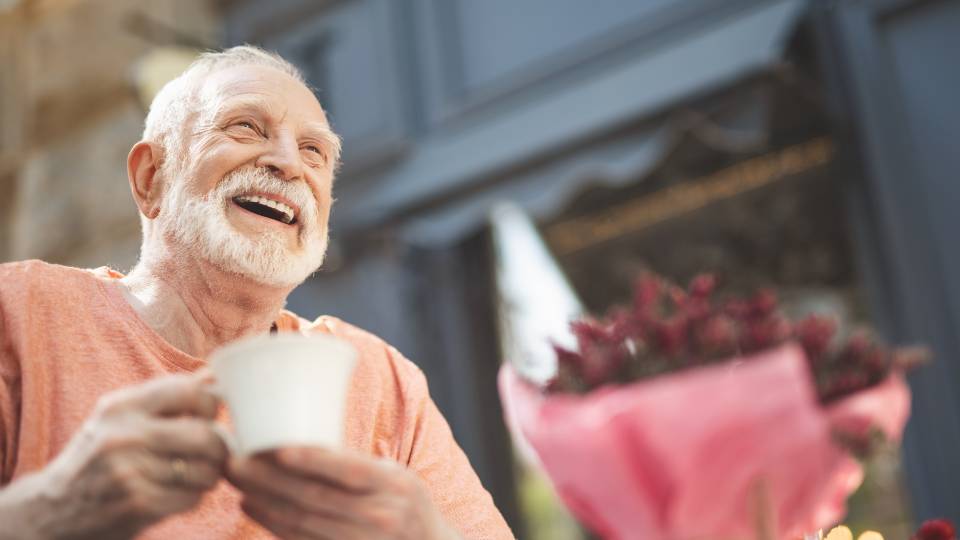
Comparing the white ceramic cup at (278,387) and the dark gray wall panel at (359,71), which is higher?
the dark gray wall panel at (359,71)

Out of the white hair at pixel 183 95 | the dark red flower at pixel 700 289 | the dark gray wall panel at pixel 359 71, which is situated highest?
the dark gray wall panel at pixel 359 71

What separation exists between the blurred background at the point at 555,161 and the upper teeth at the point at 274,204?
213cm

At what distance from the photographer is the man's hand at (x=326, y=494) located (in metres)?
0.89

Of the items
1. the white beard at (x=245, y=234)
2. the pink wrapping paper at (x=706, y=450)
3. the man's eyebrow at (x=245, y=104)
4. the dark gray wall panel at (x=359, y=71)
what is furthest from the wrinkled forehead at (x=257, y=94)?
the dark gray wall panel at (x=359, y=71)

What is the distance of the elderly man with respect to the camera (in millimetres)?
917

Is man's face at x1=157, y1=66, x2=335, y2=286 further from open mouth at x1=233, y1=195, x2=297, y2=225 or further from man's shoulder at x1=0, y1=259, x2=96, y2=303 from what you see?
man's shoulder at x1=0, y1=259, x2=96, y2=303

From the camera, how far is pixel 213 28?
533 centimetres

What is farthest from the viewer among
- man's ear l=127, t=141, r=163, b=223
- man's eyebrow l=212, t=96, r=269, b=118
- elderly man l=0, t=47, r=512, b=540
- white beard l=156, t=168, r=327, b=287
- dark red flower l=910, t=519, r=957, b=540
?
man's ear l=127, t=141, r=163, b=223

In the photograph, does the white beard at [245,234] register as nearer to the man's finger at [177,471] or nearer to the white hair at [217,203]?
the white hair at [217,203]

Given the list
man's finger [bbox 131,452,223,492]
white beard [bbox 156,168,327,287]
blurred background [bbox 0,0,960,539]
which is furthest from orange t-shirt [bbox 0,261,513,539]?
blurred background [bbox 0,0,960,539]

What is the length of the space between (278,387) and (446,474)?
77 cm

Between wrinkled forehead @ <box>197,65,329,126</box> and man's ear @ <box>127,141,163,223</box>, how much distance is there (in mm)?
135

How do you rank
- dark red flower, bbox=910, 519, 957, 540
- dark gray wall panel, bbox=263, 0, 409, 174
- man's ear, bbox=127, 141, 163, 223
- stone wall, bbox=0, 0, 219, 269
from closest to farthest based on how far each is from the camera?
dark red flower, bbox=910, 519, 957, 540, man's ear, bbox=127, 141, 163, 223, dark gray wall panel, bbox=263, 0, 409, 174, stone wall, bbox=0, 0, 219, 269

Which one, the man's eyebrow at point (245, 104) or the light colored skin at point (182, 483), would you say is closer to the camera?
the light colored skin at point (182, 483)
